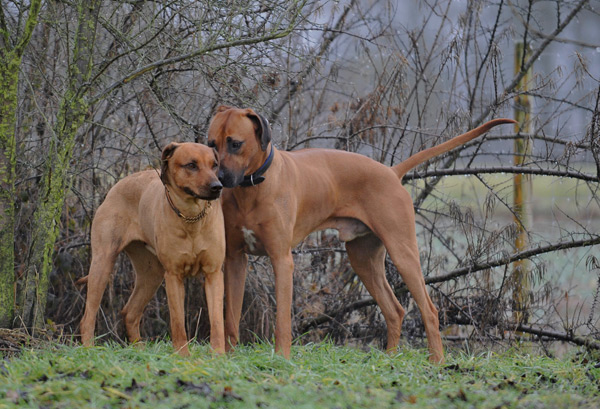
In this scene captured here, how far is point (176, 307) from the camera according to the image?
542 centimetres

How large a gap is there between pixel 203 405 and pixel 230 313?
2.26 metres

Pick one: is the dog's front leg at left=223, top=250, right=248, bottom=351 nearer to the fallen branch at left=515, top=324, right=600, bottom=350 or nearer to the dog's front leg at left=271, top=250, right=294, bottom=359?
the dog's front leg at left=271, top=250, right=294, bottom=359

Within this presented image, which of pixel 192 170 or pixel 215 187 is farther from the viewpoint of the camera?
pixel 192 170

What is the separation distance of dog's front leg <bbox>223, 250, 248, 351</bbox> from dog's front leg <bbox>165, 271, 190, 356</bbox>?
578mm

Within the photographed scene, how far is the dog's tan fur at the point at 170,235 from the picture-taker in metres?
5.08

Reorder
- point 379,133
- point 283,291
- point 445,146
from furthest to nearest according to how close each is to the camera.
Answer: point 379,133 < point 445,146 < point 283,291

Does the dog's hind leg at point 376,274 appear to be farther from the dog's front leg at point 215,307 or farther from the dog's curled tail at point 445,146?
the dog's front leg at point 215,307

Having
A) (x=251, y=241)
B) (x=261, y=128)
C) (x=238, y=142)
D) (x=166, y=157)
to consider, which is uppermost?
(x=261, y=128)

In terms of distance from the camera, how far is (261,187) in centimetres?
562

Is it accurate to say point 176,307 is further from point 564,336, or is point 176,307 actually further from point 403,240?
point 564,336

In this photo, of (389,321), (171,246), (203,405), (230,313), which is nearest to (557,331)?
(389,321)

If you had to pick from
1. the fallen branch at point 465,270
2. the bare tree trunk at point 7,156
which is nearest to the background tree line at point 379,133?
the fallen branch at point 465,270

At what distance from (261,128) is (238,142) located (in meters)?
0.23

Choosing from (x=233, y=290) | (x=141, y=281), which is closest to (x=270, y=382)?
(x=233, y=290)
